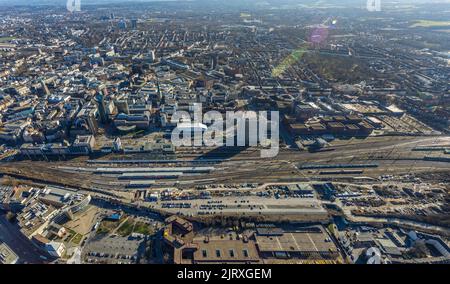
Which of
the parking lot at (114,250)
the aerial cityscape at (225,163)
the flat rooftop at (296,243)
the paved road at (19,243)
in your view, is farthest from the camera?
the aerial cityscape at (225,163)

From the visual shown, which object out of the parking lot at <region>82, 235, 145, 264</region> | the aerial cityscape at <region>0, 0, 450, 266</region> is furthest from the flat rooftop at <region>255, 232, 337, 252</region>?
the parking lot at <region>82, 235, 145, 264</region>

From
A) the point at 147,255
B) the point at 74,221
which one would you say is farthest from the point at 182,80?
the point at 147,255

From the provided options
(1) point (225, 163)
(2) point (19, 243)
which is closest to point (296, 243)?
(1) point (225, 163)

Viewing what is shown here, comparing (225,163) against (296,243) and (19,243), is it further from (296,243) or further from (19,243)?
(19,243)

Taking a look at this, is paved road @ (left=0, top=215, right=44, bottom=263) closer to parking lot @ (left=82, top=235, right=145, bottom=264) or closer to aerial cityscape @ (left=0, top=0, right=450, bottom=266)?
aerial cityscape @ (left=0, top=0, right=450, bottom=266)

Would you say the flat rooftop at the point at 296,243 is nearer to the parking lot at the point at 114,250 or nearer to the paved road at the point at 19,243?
the parking lot at the point at 114,250

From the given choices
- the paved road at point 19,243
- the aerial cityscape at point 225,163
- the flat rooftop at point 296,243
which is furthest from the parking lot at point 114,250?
the flat rooftop at point 296,243

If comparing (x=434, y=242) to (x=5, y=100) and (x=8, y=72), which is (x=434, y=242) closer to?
(x=5, y=100)
